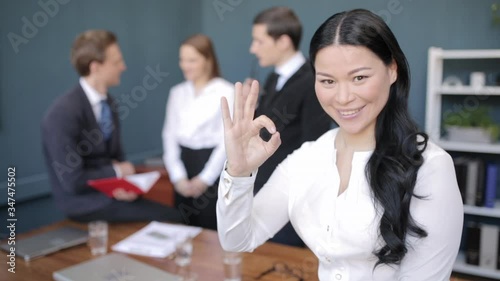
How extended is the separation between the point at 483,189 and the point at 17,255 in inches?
116


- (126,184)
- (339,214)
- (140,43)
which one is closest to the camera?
(339,214)

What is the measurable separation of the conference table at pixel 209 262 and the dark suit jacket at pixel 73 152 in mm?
396

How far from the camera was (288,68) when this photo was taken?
2287 mm

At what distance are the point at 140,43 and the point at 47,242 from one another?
2.48 m

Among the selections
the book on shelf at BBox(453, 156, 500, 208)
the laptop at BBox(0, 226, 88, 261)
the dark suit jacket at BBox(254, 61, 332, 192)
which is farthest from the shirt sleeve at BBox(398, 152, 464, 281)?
the book on shelf at BBox(453, 156, 500, 208)

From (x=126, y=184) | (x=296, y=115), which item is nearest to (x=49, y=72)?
(x=126, y=184)

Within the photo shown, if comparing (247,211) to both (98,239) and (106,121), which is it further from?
(106,121)

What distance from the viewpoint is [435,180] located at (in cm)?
108

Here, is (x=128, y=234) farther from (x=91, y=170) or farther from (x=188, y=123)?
(x=188, y=123)

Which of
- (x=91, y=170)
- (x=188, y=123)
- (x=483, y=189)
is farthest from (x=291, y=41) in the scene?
(x=483, y=189)

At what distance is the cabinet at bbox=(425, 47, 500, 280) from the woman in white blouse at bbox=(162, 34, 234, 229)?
1.46m

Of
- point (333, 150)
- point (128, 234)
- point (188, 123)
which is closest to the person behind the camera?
point (333, 150)

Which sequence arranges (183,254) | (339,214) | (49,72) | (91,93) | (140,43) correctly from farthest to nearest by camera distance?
(140,43) < (49,72) < (91,93) < (183,254) < (339,214)

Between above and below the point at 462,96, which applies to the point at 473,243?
below
